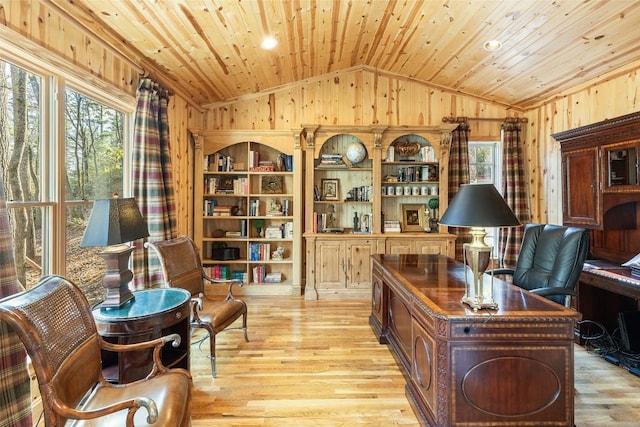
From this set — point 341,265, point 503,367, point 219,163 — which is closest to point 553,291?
point 503,367

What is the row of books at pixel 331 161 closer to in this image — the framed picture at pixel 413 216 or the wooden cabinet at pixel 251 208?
the wooden cabinet at pixel 251 208

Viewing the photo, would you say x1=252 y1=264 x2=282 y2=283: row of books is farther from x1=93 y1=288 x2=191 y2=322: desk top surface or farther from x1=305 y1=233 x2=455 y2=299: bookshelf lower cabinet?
x1=93 y1=288 x2=191 y2=322: desk top surface

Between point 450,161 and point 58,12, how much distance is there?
4.42 meters

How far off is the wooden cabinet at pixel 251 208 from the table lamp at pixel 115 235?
242 centimetres

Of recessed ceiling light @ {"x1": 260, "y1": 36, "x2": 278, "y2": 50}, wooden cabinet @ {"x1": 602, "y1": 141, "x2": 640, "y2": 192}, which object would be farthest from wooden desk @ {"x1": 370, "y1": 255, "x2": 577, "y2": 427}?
recessed ceiling light @ {"x1": 260, "y1": 36, "x2": 278, "y2": 50}

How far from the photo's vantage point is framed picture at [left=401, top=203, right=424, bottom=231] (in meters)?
4.73

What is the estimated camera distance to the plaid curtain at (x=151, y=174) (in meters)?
2.99

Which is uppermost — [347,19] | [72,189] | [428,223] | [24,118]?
[347,19]

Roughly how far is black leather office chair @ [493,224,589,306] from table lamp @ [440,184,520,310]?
0.73 m

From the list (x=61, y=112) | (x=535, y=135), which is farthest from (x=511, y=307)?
(x=535, y=135)

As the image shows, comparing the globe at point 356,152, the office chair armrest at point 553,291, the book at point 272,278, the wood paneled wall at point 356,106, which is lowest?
the book at point 272,278

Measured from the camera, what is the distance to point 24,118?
2.02 metres

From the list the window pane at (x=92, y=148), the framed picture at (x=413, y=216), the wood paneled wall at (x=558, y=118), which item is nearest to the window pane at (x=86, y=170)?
the window pane at (x=92, y=148)

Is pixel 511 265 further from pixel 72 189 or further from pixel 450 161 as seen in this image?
pixel 72 189
